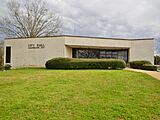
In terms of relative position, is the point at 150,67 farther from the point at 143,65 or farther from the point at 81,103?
the point at 81,103

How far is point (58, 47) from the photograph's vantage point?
2522 centimetres

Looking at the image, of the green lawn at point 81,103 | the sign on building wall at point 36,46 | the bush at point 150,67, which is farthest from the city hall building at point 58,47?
the green lawn at point 81,103

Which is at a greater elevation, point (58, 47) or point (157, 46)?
point (157, 46)

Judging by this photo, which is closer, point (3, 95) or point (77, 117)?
point (77, 117)

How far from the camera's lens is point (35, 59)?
25828mm

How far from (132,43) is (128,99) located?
20.1m

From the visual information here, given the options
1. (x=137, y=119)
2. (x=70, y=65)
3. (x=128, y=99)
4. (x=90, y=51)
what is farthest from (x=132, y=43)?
(x=137, y=119)

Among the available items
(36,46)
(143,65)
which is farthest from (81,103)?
(36,46)

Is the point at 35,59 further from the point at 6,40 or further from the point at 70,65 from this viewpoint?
the point at 70,65

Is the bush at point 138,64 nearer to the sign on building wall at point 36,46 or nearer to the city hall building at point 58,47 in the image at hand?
the city hall building at point 58,47

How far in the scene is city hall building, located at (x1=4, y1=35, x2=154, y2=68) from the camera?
25344 millimetres

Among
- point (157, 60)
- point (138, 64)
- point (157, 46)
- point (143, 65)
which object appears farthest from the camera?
point (157, 46)

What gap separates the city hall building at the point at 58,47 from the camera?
25344 millimetres

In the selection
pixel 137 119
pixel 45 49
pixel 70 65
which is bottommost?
pixel 137 119
